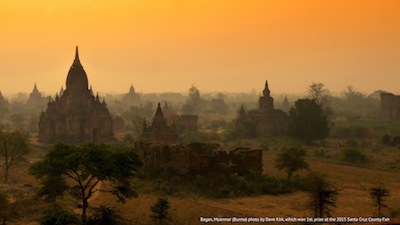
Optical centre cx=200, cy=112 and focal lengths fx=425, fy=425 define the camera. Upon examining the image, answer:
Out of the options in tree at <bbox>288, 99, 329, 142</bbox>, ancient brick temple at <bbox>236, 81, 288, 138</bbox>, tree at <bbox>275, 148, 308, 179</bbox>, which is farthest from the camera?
ancient brick temple at <bbox>236, 81, 288, 138</bbox>

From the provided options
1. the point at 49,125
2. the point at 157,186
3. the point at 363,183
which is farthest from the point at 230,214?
the point at 49,125

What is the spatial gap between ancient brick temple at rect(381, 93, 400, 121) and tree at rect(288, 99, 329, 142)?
27.4 meters

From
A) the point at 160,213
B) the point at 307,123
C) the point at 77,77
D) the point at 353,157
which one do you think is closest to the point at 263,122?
the point at 307,123

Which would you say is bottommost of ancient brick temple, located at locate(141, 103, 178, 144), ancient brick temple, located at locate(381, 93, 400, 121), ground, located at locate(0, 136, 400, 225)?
ground, located at locate(0, 136, 400, 225)

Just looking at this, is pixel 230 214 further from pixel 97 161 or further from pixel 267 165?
pixel 267 165

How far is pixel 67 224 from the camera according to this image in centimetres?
1688

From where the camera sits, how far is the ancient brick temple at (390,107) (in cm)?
7650

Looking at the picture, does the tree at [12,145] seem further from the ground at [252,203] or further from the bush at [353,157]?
the bush at [353,157]

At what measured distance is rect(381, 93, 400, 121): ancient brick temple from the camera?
76.5m

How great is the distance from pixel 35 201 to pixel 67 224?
25.2ft

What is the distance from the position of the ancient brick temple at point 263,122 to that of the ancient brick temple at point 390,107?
2712cm

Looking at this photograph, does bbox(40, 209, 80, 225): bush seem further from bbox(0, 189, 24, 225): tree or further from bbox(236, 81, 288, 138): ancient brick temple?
bbox(236, 81, 288, 138): ancient brick temple

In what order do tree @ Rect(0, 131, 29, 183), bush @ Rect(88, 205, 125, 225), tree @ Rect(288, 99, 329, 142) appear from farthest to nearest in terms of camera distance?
tree @ Rect(288, 99, 329, 142), tree @ Rect(0, 131, 29, 183), bush @ Rect(88, 205, 125, 225)

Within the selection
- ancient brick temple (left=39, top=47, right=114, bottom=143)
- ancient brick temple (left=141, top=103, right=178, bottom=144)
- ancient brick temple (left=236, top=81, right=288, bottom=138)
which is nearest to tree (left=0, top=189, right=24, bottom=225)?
ancient brick temple (left=141, top=103, right=178, bottom=144)
